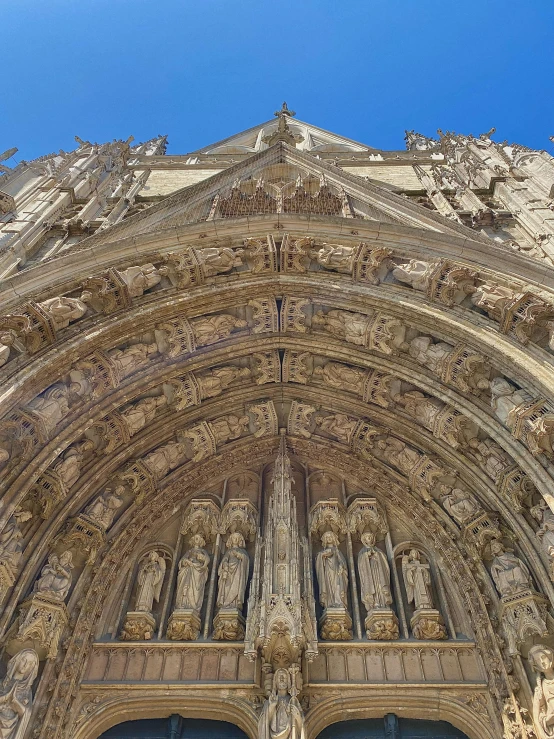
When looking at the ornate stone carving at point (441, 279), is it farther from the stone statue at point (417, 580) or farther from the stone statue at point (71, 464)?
the stone statue at point (71, 464)

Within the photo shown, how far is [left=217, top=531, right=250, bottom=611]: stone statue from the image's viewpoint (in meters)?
6.32

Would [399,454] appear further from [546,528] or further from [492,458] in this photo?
[546,528]

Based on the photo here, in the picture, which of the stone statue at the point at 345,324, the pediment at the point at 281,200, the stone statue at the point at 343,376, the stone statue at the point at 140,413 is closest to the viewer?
the stone statue at the point at 140,413

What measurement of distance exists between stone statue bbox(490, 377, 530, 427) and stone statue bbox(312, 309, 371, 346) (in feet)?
6.17

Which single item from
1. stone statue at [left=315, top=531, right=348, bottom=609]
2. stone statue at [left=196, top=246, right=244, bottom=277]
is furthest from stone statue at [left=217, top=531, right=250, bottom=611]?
stone statue at [left=196, top=246, right=244, bottom=277]

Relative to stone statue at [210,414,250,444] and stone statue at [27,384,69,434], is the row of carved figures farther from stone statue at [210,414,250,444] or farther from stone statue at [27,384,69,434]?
stone statue at [210,414,250,444]

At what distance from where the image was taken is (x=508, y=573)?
229 inches

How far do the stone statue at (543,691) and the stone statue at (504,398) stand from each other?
7.08 feet

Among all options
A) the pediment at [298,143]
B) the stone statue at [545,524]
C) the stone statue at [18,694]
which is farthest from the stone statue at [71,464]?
the pediment at [298,143]

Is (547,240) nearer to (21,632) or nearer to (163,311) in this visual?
(163,311)

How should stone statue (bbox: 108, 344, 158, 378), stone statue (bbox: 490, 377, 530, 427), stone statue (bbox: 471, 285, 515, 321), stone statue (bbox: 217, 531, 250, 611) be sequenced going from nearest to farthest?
stone statue (bbox: 490, 377, 530, 427) < stone statue (bbox: 217, 531, 250, 611) < stone statue (bbox: 471, 285, 515, 321) < stone statue (bbox: 108, 344, 158, 378)

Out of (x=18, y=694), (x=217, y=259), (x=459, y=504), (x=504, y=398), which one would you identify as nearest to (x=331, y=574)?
(x=459, y=504)

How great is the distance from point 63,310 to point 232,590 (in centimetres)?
383

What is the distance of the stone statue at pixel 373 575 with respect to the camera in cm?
637
